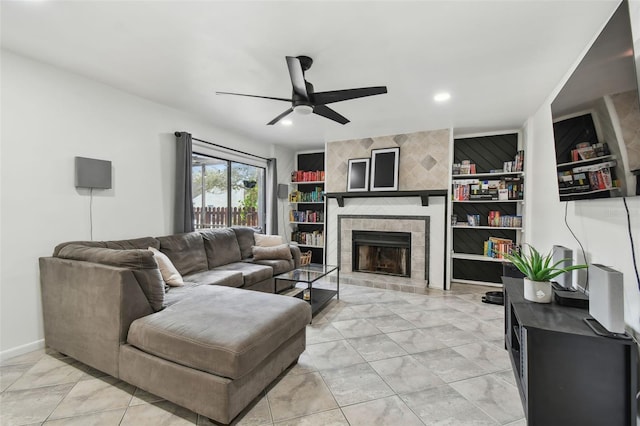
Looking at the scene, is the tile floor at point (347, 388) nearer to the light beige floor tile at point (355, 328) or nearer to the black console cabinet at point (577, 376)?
the light beige floor tile at point (355, 328)

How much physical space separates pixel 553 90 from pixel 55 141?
4.84 m

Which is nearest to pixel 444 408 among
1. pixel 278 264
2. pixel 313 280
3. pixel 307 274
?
pixel 313 280

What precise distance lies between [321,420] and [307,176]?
473 cm

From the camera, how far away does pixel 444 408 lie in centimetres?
174

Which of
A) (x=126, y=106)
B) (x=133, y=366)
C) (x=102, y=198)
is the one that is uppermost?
(x=126, y=106)

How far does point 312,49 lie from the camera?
223cm

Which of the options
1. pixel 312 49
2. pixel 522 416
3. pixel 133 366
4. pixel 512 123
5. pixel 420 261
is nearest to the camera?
pixel 522 416

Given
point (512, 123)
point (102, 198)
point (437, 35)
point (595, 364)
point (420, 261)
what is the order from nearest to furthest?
point (595, 364), point (437, 35), point (102, 198), point (512, 123), point (420, 261)

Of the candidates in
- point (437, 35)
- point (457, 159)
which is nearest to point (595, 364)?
point (437, 35)

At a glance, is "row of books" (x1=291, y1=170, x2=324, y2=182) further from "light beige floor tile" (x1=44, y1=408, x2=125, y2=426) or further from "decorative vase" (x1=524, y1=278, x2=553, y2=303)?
"light beige floor tile" (x1=44, y1=408, x2=125, y2=426)

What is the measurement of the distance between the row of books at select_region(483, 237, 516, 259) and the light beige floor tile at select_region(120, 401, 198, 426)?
4.39 meters

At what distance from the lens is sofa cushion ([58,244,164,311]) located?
194 centimetres

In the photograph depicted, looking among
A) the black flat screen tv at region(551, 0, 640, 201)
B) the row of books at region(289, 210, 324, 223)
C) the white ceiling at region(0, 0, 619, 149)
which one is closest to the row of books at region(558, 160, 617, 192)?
the black flat screen tv at region(551, 0, 640, 201)

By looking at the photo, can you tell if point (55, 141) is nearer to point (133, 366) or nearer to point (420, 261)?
point (133, 366)
